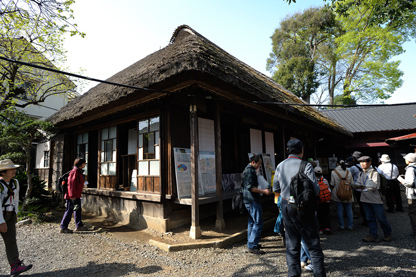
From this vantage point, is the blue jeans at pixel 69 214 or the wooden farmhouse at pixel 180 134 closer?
the wooden farmhouse at pixel 180 134

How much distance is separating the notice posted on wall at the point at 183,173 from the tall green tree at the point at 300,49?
1948 centimetres

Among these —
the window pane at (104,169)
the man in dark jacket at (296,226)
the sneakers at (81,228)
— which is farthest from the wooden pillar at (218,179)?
the window pane at (104,169)

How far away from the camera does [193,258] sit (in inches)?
156

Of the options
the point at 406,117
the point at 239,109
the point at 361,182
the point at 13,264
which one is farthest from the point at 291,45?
the point at 13,264

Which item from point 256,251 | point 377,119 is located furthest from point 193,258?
point 377,119

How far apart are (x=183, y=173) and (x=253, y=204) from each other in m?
1.79

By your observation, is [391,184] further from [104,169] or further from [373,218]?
[104,169]

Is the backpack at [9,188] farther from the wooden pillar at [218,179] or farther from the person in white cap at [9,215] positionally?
the wooden pillar at [218,179]

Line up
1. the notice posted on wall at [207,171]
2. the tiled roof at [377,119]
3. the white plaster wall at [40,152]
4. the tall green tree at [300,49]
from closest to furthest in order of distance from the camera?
1. the notice posted on wall at [207,171]
2. the white plaster wall at [40,152]
3. the tiled roof at [377,119]
4. the tall green tree at [300,49]

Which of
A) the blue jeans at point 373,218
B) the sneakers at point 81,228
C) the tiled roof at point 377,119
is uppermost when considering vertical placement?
the tiled roof at point 377,119

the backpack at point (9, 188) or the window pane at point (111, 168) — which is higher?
the window pane at point (111, 168)

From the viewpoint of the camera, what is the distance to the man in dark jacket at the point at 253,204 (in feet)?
13.5

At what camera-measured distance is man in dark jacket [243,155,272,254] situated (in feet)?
13.5

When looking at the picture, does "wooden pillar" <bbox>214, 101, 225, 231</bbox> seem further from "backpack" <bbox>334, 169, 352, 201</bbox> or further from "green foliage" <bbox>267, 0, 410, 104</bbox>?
"green foliage" <bbox>267, 0, 410, 104</bbox>
